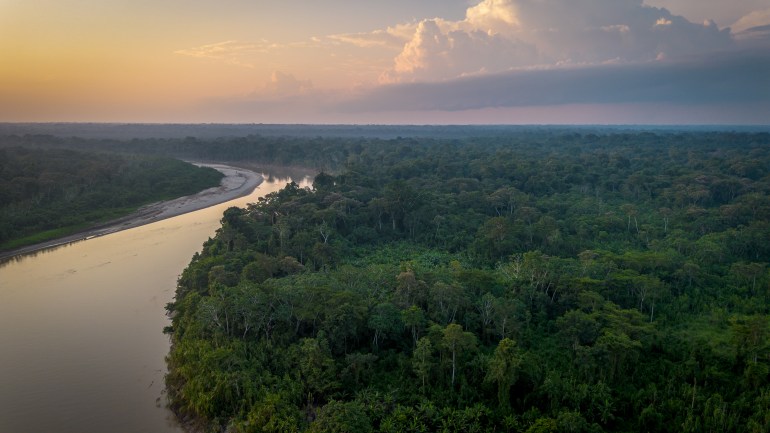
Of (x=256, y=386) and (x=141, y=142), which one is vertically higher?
(x=141, y=142)

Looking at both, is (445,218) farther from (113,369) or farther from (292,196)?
(113,369)

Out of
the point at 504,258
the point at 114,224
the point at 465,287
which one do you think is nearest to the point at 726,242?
the point at 504,258

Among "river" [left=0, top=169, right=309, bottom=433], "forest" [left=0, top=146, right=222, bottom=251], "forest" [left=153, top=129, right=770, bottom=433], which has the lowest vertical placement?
"river" [left=0, top=169, right=309, bottom=433]

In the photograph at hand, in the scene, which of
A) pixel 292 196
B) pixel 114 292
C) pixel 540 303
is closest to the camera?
pixel 540 303

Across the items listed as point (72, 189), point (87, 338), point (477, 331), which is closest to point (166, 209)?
point (72, 189)

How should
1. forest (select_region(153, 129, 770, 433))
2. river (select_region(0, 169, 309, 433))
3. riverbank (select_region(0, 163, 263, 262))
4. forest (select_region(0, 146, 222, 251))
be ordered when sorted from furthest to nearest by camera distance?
forest (select_region(0, 146, 222, 251)), riverbank (select_region(0, 163, 263, 262)), river (select_region(0, 169, 309, 433)), forest (select_region(153, 129, 770, 433))

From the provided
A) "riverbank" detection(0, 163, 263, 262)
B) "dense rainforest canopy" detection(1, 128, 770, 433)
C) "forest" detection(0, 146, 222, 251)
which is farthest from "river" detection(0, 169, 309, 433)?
"forest" detection(0, 146, 222, 251)

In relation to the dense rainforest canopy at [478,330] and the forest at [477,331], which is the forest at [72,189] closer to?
the forest at [477,331]

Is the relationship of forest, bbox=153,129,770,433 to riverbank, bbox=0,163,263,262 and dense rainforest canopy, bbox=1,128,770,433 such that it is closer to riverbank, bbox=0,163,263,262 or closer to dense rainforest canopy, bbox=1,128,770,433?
dense rainforest canopy, bbox=1,128,770,433
